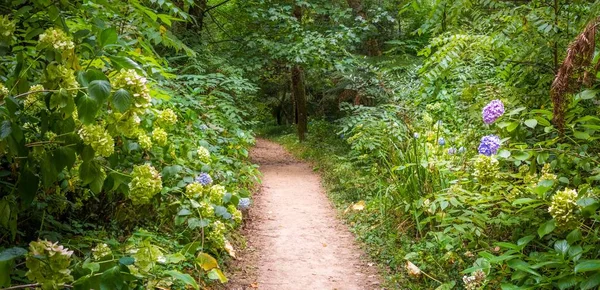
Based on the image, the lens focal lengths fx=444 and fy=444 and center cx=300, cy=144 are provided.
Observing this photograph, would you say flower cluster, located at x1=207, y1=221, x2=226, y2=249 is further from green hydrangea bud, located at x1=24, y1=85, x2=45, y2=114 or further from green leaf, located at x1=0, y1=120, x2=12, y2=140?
green leaf, located at x1=0, y1=120, x2=12, y2=140

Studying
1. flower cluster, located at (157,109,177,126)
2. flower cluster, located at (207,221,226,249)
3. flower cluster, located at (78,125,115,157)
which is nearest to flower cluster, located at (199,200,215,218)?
flower cluster, located at (207,221,226,249)

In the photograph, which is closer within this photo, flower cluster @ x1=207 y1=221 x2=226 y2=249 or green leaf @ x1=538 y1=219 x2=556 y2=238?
green leaf @ x1=538 y1=219 x2=556 y2=238

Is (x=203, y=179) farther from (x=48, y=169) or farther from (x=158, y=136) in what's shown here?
(x=48, y=169)

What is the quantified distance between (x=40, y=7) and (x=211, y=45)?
27.7 feet

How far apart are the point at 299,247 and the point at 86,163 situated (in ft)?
13.1

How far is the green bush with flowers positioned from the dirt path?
56 centimetres

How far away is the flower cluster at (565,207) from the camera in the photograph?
2.57 meters

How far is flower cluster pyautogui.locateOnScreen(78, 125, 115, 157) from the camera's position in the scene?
1913 millimetres

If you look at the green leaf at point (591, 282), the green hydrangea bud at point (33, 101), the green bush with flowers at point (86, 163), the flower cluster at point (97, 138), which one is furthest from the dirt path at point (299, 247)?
the flower cluster at point (97, 138)

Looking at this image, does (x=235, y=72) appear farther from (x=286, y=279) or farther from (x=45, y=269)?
(x=45, y=269)

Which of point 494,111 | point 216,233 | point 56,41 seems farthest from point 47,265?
point 494,111

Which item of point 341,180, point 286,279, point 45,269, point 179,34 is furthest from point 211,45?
point 45,269

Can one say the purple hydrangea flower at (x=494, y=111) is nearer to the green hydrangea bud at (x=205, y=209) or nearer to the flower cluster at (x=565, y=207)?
the flower cluster at (x=565, y=207)

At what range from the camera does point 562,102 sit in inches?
114
